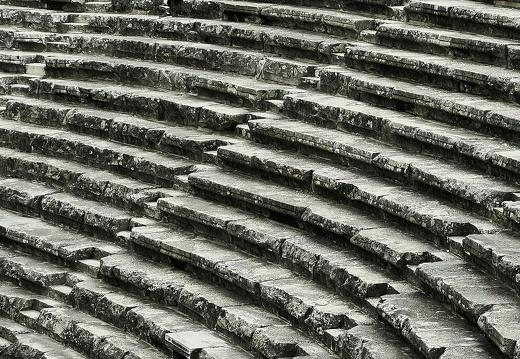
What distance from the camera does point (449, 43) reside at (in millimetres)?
10172

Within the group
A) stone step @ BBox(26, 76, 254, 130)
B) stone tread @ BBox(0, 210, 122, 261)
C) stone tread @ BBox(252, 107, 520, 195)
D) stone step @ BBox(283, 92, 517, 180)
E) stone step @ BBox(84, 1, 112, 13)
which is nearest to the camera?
stone tread @ BBox(252, 107, 520, 195)

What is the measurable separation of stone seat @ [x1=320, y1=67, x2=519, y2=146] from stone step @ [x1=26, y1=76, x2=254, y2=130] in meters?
0.91

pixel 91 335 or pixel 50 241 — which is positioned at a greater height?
pixel 50 241

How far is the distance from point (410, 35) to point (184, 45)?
2.88 metres

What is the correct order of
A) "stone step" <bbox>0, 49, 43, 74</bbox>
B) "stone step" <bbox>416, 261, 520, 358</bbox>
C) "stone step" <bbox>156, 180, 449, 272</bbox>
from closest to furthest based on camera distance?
"stone step" <bbox>416, 261, 520, 358</bbox>
"stone step" <bbox>156, 180, 449, 272</bbox>
"stone step" <bbox>0, 49, 43, 74</bbox>

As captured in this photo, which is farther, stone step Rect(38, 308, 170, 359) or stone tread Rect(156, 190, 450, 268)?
stone step Rect(38, 308, 170, 359)

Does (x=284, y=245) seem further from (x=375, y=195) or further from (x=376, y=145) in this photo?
(x=376, y=145)

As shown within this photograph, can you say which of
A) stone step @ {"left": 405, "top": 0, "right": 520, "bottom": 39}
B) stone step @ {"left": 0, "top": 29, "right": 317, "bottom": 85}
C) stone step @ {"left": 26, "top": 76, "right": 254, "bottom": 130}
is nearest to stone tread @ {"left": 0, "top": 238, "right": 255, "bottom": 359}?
stone step @ {"left": 26, "top": 76, "right": 254, "bottom": 130}

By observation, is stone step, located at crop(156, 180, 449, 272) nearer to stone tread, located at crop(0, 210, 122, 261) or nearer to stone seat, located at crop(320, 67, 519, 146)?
stone tread, located at crop(0, 210, 122, 261)

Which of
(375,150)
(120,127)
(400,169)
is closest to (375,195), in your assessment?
(400,169)

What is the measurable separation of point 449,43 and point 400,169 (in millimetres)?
1780

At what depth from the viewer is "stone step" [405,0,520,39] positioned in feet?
33.0

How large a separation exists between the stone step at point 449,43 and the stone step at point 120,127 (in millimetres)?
1696

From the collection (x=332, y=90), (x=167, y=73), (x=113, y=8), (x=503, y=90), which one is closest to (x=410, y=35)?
(x=332, y=90)
